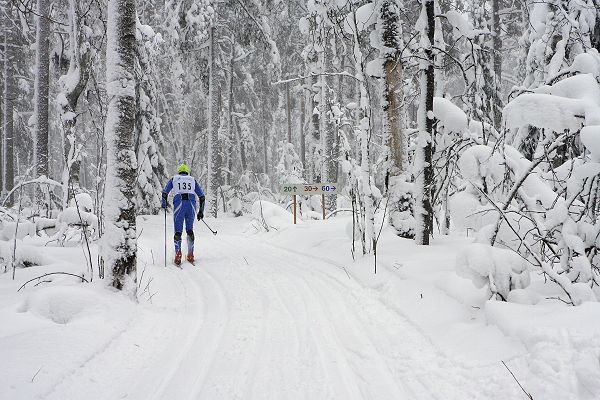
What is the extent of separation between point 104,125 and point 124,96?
45cm

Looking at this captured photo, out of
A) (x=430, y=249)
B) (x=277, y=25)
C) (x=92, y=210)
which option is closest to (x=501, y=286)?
(x=430, y=249)

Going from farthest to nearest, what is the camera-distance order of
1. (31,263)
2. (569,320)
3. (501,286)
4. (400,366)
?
(31,263) → (501,286) → (400,366) → (569,320)

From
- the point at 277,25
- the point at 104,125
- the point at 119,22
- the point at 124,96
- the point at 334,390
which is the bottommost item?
the point at 334,390

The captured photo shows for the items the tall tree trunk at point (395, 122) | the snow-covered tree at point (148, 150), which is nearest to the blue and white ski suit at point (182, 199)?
the tall tree trunk at point (395, 122)

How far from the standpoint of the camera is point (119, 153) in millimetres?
4504

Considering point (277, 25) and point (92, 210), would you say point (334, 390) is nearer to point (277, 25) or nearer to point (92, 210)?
point (92, 210)

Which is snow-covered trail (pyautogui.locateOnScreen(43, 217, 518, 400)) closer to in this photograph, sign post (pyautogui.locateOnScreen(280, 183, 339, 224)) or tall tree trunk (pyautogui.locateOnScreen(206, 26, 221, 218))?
sign post (pyautogui.locateOnScreen(280, 183, 339, 224))

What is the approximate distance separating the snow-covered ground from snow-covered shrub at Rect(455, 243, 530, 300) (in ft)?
0.64

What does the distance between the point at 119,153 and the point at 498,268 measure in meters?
4.19

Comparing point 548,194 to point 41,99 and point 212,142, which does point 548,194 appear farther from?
point 212,142

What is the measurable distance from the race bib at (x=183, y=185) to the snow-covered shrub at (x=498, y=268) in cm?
617

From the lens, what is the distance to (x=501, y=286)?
336 centimetres

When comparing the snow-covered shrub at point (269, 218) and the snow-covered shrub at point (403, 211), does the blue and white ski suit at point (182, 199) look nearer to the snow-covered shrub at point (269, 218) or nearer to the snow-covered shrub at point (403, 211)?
the snow-covered shrub at point (403, 211)

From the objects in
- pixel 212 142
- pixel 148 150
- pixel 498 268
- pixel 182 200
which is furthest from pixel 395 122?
pixel 148 150
